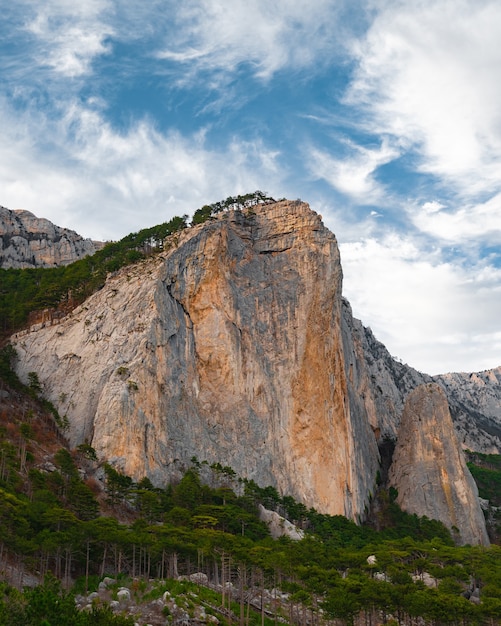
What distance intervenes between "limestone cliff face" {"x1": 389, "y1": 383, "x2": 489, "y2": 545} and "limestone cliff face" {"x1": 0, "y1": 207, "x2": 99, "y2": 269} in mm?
62876

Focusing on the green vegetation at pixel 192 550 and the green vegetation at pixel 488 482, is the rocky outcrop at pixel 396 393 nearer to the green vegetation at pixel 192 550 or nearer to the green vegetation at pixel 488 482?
the green vegetation at pixel 488 482

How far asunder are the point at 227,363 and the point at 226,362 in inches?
6.1

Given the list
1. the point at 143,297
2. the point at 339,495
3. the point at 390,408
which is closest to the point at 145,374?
the point at 143,297

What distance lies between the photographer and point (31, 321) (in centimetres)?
7531

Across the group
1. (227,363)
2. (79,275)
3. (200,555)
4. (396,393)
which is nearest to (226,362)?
(227,363)

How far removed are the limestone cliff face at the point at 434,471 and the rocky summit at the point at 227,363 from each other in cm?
102

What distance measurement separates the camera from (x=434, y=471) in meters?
85.6

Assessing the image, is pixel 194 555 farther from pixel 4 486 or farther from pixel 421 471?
pixel 421 471

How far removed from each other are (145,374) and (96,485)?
42.8ft

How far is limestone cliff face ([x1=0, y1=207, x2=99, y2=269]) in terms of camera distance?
110m

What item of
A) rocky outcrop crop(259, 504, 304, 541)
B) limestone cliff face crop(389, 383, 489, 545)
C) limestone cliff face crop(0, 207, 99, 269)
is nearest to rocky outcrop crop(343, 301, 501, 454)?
limestone cliff face crop(389, 383, 489, 545)

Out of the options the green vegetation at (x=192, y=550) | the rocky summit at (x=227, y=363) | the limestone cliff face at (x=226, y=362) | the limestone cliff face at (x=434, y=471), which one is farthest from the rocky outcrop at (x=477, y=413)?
the green vegetation at (x=192, y=550)

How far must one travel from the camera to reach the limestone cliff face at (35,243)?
10996cm

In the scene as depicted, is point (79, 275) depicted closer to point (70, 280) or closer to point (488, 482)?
point (70, 280)
